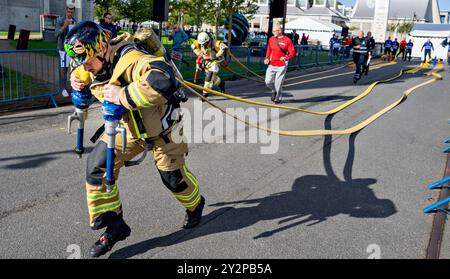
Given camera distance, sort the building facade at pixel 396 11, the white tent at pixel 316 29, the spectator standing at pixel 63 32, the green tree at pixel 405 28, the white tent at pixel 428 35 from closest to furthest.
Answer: the spectator standing at pixel 63 32 → the white tent at pixel 428 35 → the white tent at pixel 316 29 → the green tree at pixel 405 28 → the building facade at pixel 396 11

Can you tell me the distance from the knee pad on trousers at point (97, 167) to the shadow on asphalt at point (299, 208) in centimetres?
63

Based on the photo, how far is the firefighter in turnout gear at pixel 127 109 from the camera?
2.87 meters

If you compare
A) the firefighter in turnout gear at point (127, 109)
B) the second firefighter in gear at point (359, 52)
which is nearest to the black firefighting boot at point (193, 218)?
the firefighter in turnout gear at point (127, 109)

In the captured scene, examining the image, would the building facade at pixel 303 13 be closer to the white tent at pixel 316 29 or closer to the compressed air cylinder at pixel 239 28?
the white tent at pixel 316 29

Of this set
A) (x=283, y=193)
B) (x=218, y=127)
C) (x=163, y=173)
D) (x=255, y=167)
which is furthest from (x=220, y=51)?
(x=163, y=173)

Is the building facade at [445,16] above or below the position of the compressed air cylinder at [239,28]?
above

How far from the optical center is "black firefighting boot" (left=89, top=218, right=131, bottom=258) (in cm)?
331

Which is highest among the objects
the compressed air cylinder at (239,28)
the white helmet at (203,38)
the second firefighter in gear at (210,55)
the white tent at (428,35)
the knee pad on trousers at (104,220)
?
the white tent at (428,35)

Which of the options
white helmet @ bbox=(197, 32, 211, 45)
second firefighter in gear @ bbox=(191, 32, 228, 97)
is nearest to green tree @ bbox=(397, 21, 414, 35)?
second firefighter in gear @ bbox=(191, 32, 228, 97)

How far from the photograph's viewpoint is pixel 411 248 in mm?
3688

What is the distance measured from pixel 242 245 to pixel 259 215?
0.67 meters

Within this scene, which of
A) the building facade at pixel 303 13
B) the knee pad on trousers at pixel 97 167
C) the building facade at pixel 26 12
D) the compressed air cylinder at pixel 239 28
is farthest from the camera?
the building facade at pixel 303 13

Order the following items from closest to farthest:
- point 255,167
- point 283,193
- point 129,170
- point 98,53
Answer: point 98,53 < point 283,193 < point 129,170 < point 255,167
